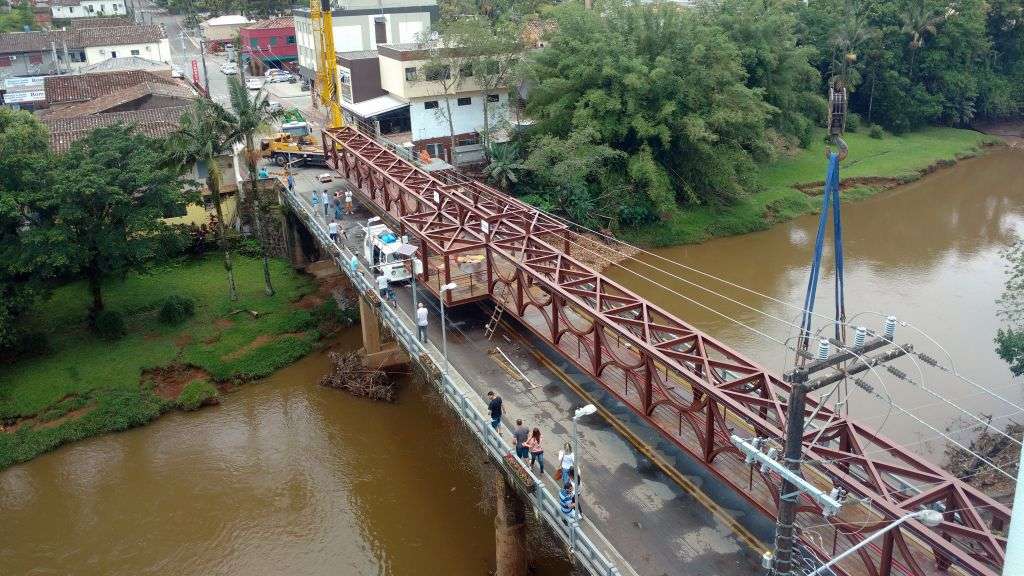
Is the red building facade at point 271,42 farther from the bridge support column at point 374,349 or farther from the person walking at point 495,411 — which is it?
the person walking at point 495,411

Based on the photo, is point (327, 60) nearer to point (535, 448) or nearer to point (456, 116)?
point (456, 116)

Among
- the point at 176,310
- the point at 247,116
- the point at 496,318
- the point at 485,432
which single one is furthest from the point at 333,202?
the point at 485,432

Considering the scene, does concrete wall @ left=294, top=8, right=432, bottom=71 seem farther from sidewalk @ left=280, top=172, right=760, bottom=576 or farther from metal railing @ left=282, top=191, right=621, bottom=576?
sidewalk @ left=280, top=172, right=760, bottom=576

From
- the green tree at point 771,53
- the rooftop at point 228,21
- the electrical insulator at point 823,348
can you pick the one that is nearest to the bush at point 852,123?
the green tree at point 771,53

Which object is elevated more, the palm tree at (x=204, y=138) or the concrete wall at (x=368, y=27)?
the concrete wall at (x=368, y=27)

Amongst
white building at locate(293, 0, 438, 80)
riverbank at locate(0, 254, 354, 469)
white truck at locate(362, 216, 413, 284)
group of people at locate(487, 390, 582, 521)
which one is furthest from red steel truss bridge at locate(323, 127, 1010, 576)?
white building at locate(293, 0, 438, 80)

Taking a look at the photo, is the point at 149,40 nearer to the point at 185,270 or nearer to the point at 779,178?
the point at 185,270
